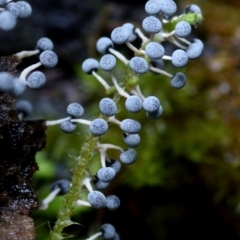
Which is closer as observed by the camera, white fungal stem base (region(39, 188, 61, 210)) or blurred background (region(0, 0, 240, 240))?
white fungal stem base (region(39, 188, 61, 210))

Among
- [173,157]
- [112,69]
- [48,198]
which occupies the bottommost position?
[173,157]

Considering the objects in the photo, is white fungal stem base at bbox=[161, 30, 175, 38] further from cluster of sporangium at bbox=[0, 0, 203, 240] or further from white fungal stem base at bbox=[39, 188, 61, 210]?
white fungal stem base at bbox=[39, 188, 61, 210]

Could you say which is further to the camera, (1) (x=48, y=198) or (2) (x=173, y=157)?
(2) (x=173, y=157)

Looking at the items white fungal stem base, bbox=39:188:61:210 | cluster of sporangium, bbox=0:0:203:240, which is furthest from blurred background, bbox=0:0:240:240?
cluster of sporangium, bbox=0:0:203:240

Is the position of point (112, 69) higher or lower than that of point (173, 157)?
higher

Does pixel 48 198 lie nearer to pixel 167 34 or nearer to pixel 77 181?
pixel 77 181

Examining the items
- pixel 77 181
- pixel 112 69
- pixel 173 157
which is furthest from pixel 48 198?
pixel 173 157

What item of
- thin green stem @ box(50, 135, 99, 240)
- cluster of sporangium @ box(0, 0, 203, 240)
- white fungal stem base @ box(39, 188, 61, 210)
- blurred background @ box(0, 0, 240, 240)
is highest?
cluster of sporangium @ box(0, 0, 203, 240)

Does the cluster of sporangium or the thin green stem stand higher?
the cluster of sporangium

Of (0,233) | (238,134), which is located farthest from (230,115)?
(0,233)
